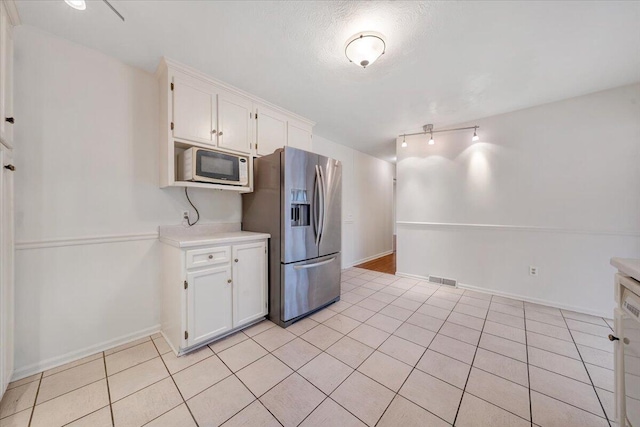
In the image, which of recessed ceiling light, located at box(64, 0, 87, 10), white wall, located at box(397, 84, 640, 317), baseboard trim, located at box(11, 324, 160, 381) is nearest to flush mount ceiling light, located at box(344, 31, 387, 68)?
recessed ceiling light, located at box(64, 0, 87, 10)

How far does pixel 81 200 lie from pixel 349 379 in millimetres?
2556

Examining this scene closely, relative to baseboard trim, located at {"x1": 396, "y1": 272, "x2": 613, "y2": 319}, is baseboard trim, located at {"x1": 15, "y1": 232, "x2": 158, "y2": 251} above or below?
above

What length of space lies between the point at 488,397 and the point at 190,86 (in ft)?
11.1

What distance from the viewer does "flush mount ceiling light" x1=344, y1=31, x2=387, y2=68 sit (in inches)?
64.6

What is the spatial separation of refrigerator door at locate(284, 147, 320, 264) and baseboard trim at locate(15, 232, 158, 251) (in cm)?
130

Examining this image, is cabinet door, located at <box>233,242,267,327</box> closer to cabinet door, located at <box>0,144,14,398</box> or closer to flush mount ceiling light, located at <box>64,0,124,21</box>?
cabinet door, located at <box>0,144,14,398</box>

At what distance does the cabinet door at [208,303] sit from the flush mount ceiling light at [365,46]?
210cm

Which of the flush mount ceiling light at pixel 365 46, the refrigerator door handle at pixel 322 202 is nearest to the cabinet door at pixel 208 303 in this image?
the refrigerator door handle at pixel 322 202

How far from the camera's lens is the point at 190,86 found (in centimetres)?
208

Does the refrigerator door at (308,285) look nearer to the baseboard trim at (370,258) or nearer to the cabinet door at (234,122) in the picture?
the cabinet door at (234,122)

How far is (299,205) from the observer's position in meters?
2.45

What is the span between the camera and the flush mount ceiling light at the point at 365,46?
1.64m

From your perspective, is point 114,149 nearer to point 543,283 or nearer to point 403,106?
point 403,106

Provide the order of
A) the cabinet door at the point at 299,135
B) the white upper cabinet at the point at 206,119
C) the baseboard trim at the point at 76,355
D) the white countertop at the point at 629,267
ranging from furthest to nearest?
the cabinet door at the point at 299,135
the white upper cabinet at the point at 206,119
the baseboard trim at the point at 76,355
the white countertop at the point at 629,267
